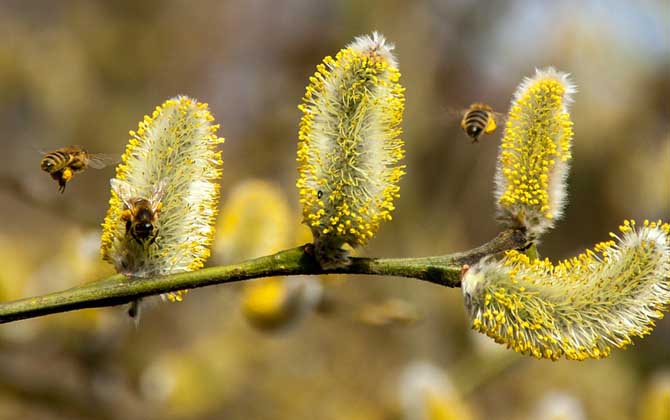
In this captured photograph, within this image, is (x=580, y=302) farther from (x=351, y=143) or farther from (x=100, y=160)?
(x=100, y=160)

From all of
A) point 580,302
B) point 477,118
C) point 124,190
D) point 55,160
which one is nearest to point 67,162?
point 55,160

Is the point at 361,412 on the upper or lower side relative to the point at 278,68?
lower

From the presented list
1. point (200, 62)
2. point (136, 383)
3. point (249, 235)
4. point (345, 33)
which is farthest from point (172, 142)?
point (200, 62)

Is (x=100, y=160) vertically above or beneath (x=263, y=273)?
above

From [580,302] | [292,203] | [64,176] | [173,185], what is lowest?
[580,302]

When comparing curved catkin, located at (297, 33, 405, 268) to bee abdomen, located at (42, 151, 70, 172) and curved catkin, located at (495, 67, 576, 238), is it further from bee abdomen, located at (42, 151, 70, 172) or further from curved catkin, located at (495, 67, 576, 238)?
bee abdomen, located at (42, 151, 70, 172)

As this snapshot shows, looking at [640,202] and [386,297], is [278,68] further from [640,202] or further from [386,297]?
[640,202]

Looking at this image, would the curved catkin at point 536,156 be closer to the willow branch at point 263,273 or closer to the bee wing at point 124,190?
the willow branch at point 263,273
